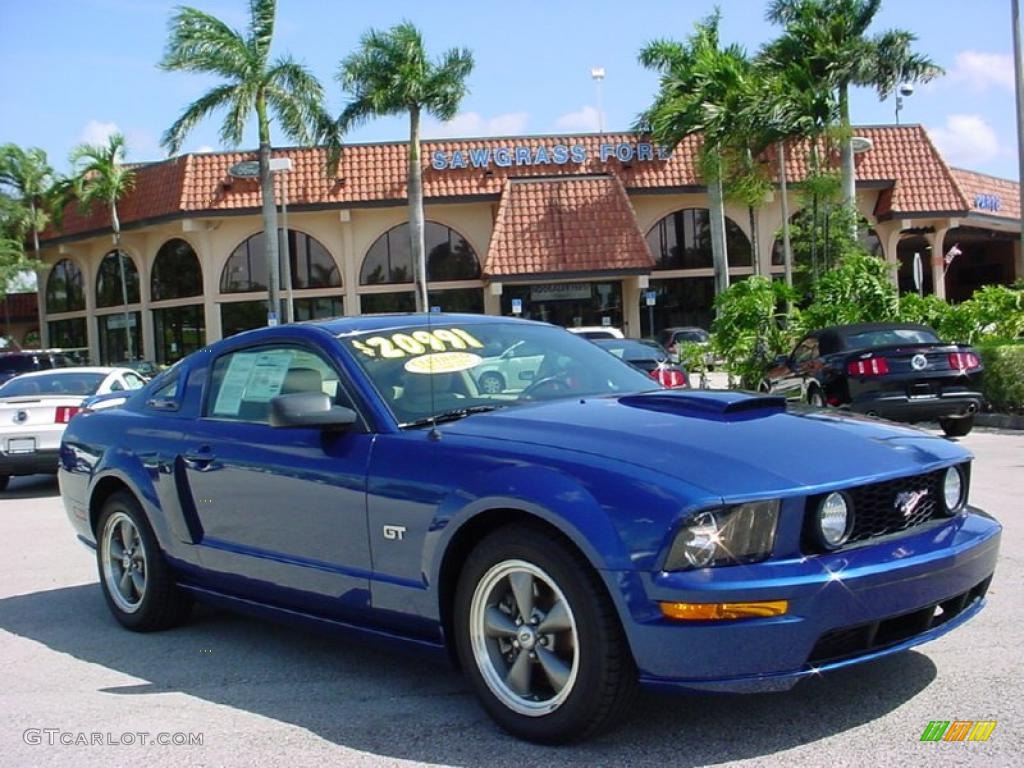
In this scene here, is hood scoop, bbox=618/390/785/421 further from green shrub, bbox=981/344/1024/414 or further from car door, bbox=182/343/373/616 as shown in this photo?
green shrub, bbox=981/344/1024/414

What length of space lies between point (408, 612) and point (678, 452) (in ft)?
4.20

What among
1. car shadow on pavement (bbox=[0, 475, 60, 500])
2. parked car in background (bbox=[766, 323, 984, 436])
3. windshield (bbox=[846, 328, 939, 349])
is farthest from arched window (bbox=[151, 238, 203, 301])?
parked car in background (bbox=[766, 323, 984, 436])

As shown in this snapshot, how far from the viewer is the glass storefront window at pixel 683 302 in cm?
3862

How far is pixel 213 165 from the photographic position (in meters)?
36.3

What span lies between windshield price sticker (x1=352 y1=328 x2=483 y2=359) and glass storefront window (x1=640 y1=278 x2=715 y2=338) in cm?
3359

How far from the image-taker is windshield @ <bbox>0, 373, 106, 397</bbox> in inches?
548

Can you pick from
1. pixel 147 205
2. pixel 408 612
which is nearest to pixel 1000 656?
pixel 408 612

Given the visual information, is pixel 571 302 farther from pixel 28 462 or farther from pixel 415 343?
pixel 415 343

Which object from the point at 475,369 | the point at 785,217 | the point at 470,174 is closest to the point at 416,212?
the point at 470,174

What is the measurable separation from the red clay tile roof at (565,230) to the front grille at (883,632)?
3079 cm

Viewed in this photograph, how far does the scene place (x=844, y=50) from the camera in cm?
2841

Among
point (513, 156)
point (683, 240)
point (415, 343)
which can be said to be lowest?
point (415, 343)

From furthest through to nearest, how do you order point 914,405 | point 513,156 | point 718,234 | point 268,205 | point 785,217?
point 513,156, point 718,234, point 268,205, point 785,217, point 914,405

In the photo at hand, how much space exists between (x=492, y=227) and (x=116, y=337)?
15.7 m
